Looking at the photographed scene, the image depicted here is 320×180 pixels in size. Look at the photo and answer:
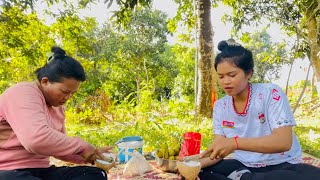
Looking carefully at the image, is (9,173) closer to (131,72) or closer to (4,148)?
(4,148)

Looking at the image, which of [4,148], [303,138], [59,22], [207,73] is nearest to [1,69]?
[59,22]

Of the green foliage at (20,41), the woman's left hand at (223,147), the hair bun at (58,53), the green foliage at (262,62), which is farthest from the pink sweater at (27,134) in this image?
the green foliage at (262,62)

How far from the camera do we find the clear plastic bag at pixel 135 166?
9.31 feet

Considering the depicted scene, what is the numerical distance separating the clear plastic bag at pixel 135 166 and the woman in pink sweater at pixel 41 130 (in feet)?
2.96

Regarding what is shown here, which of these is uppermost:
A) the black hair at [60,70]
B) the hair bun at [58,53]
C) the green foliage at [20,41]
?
the green foliage at [20,41]

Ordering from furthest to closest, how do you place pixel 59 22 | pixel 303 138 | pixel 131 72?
1. pixel 131 72
2. pixel 59 22
3. pixel 303 138

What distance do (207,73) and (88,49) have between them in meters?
2.48

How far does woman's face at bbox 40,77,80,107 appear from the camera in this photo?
1.78 metres

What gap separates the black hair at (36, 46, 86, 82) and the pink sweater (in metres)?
0.10

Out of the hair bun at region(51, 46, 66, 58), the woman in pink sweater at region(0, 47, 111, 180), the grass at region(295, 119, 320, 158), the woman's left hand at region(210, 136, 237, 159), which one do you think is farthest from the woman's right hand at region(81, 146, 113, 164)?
the grass at region(295, 119, 320, 158)

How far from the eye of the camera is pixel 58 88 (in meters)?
1.79

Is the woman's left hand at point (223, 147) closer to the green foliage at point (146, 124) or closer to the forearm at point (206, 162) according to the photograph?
the forearm at point (206, 162)

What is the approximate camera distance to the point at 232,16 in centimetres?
895

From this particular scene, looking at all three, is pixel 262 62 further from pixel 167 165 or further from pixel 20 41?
pixel 167 165
